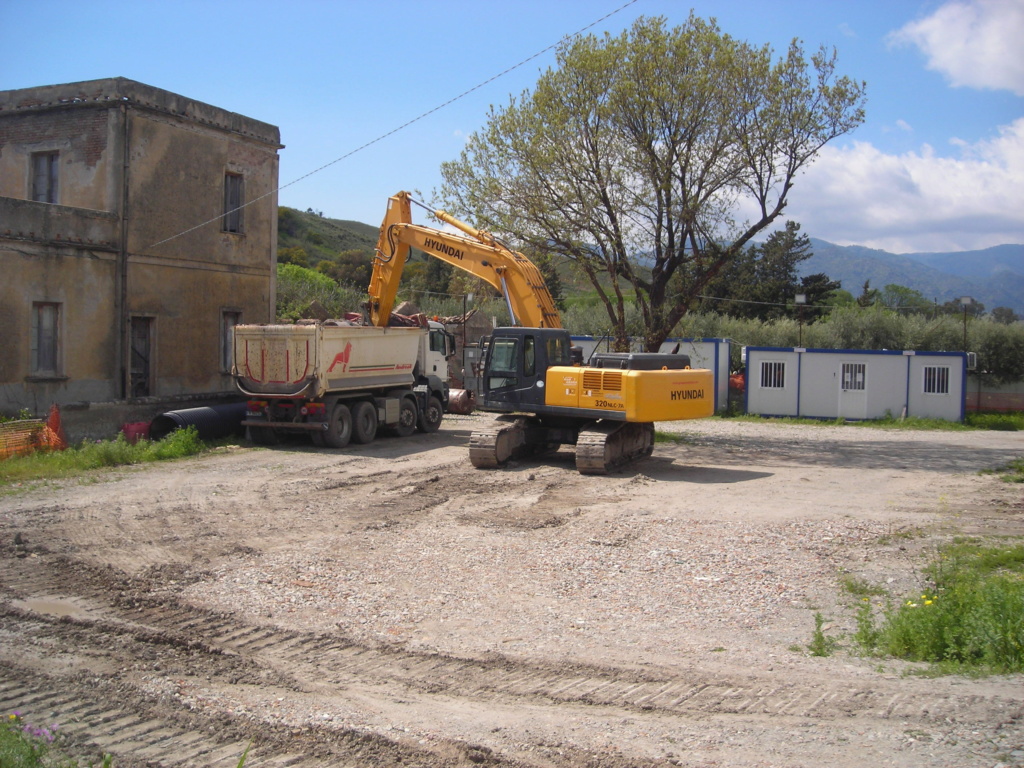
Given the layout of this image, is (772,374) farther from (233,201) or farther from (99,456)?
(99,456)

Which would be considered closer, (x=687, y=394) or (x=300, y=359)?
(x=687, y=394)

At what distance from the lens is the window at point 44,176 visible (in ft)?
65.9

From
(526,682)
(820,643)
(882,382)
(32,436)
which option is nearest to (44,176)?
(32,436)

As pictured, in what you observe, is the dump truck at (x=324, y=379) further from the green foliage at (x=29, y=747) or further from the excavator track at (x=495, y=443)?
the green foliage at (x=29, y=747)

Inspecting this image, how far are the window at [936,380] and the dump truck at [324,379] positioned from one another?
1824 centimetres

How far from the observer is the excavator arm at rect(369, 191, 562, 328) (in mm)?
18141

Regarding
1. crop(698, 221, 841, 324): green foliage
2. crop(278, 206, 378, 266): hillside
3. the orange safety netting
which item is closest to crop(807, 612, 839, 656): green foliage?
the orange safety netting

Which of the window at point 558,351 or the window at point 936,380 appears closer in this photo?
the window at point 558,351

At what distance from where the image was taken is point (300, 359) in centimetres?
1753

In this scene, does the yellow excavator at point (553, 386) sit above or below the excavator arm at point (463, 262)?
below

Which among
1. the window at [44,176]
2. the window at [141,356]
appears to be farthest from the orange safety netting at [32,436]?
the window at [44,176]

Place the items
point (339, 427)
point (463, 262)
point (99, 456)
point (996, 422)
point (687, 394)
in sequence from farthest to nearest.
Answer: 1. point (996, 422)
2. point (463, 262)
3. point (339, 427)
4. point (687, 394)
5. point (99, 456)

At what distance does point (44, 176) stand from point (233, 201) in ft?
14.9

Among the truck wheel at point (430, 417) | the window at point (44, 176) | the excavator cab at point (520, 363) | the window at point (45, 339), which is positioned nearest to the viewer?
the excavator cab at point (520, 363)
